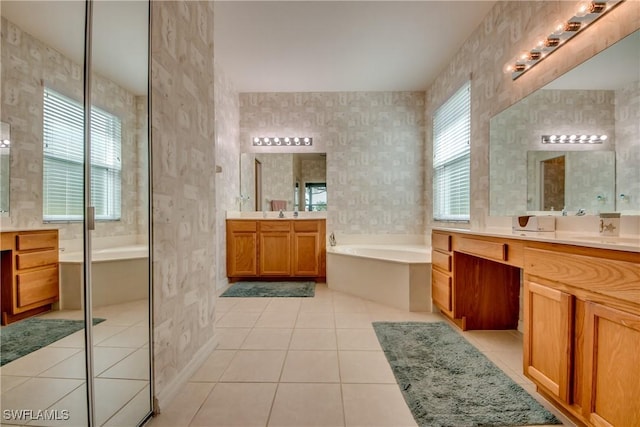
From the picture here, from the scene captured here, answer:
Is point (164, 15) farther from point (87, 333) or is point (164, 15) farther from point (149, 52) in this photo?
point (87, 333)

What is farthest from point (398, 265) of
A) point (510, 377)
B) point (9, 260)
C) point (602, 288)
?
point (9, 260)

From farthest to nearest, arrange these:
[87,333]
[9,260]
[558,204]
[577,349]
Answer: [558,204] → [577,349] → [87,333] → [9,260]

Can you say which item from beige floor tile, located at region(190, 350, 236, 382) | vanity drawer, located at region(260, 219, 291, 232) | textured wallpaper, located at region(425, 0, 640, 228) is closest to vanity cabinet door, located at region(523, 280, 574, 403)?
textured wallpaper, located at region(425, 0, 640, 228)

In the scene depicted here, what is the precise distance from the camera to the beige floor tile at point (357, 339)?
199 cm

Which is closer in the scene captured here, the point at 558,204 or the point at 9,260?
the point at 9,260

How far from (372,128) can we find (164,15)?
331 centimetres

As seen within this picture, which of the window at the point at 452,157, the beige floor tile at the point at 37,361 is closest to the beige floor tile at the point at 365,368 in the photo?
the beige floor tile at the point at 37,361

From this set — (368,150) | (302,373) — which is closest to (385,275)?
(302,373)

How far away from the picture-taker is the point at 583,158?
69.9 inches

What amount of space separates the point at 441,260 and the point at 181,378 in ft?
6.85

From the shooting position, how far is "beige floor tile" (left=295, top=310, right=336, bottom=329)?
7.80ft

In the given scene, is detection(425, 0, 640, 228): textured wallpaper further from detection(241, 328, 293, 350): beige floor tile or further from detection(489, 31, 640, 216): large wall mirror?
detection(241, 328, 293, 350): beige floor tile

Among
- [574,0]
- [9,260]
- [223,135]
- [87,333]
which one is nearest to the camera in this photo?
[9,260]

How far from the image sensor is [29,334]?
0.83 meters
